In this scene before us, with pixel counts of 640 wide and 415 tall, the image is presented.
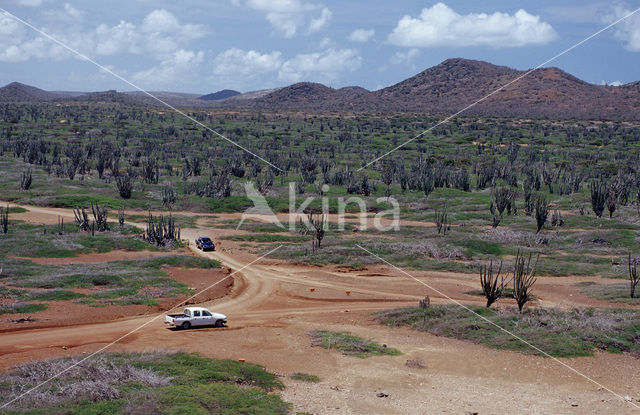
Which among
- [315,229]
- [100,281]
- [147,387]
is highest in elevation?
[315,229]

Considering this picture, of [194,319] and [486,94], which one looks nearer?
[194,319]

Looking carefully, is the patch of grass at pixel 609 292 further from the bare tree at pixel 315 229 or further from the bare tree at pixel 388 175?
the bare tree at pixel 388 175

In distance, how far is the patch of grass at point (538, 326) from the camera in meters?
19.0

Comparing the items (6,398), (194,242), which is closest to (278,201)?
(194,242)

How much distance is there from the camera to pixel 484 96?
15188 cm

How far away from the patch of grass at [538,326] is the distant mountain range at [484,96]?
110782 millimetres

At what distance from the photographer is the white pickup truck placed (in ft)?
68.1

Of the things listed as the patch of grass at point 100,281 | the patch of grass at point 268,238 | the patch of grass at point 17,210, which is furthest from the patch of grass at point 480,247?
the patch of grass at point 17,210

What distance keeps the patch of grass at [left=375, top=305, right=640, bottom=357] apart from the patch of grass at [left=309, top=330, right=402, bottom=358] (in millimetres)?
2856

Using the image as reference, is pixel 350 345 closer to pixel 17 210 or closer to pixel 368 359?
pixel 368 359

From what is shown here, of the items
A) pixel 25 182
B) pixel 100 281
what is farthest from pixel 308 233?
pixel 25 182

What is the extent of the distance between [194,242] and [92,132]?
62.7 meters

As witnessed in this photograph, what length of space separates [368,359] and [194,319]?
21.6 feet

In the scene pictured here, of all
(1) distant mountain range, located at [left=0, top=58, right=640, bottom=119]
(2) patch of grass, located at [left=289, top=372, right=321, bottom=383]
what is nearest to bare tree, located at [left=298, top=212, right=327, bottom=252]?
(2) patch of grass, located at [left=289, top=372, right=321, bottom=383]
